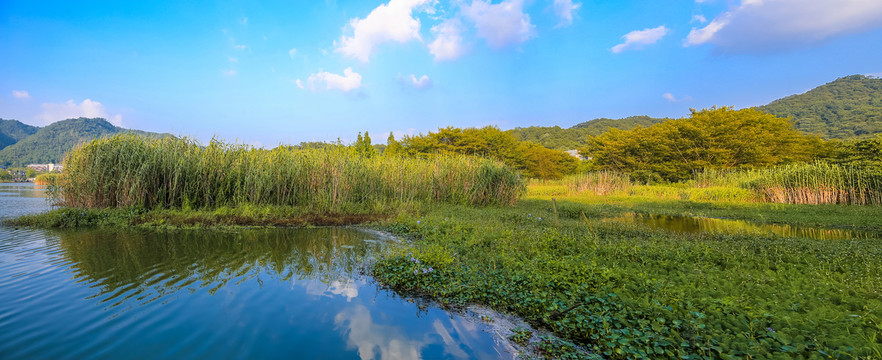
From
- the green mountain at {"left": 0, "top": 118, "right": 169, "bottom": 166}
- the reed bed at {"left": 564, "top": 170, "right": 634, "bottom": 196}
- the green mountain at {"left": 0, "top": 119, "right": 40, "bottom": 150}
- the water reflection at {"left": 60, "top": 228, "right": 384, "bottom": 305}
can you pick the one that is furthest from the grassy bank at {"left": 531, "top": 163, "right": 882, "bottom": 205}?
the green mountain at {"left": 0, "top": 119, "right": 40, "bottom": 150}

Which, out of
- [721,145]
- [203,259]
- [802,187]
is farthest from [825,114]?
[203,259]

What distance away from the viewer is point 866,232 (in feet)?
31.5

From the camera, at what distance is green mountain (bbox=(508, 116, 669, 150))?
237ft

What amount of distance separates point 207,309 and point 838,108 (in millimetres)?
91535

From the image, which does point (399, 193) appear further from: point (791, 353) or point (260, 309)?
point (791, 353)

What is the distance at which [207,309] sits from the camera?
3.78 meters

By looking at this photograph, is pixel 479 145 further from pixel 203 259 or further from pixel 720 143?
pixel 203 259

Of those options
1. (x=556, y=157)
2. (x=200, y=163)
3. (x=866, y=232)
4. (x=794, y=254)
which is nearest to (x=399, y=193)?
(x=200, y=163)

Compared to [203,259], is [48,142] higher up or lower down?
higher up

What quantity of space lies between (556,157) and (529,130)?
101 feet

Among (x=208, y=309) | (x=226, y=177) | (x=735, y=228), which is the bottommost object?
(x=735, y=228)

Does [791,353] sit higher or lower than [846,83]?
lower

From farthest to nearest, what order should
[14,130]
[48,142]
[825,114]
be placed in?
[14,130]
[48,142]
[825,114]

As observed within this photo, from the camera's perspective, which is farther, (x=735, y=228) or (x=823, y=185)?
(x=823, y=185)
